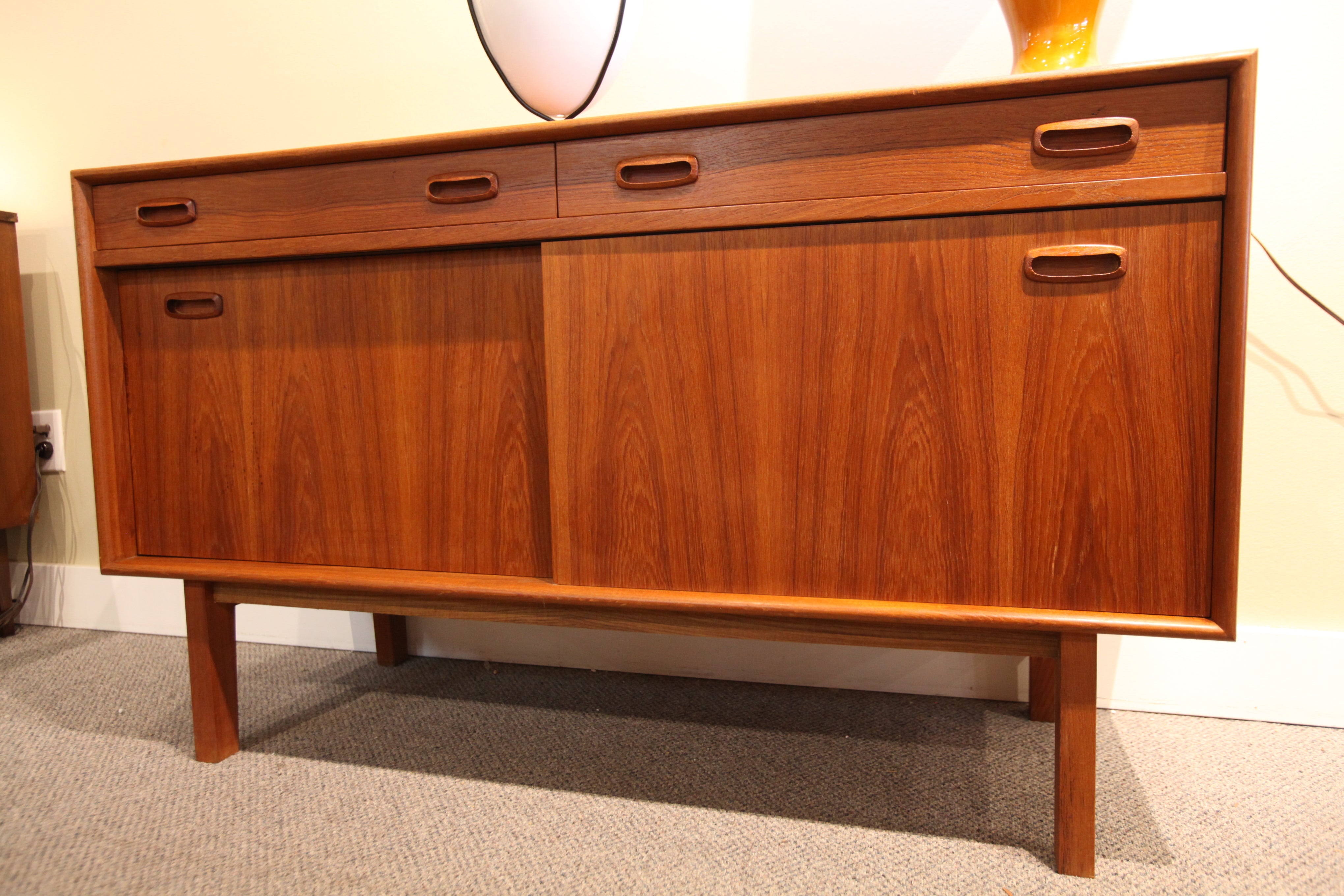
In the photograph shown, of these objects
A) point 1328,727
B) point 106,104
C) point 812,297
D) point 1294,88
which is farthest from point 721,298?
point 106,104

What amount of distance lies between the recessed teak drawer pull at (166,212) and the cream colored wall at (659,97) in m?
0.54

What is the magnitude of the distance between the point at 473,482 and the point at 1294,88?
1.30 m

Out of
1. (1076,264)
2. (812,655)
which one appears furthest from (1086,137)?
(812,655)

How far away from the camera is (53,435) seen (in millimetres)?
1667

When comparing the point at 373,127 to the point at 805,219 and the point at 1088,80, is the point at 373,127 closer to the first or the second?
the point at 805,219

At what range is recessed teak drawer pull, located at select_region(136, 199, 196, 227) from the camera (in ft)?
3.27

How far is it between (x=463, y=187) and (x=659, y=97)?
55 centimetres

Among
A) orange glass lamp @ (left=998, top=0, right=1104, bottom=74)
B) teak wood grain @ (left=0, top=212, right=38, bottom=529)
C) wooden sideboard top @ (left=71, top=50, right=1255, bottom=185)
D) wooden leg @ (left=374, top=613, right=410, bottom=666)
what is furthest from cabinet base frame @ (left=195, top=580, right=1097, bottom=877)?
teak wood grain @ (left=0, top=212, right=38, bottom=529)

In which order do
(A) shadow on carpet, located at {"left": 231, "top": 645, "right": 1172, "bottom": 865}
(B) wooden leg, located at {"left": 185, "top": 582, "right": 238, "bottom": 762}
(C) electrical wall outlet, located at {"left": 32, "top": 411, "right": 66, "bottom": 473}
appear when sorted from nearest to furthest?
(A) shadow on carpet, located at {"left": 231, "top": 645, "right": 1172, "bottom": 865}
(B) wooden leg, located at {"left": 185, "top": 582, "right": 238, "bottom": 762}
(C) electrical wall outlet, located at {"left": 32, "top": 411, "right": 66, "bottom": 473}

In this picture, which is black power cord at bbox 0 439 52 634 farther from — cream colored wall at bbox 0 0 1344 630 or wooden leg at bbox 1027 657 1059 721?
wooden leg at bbox 1027 657 1059 721

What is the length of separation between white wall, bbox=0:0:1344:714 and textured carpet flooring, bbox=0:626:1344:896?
0.62ft

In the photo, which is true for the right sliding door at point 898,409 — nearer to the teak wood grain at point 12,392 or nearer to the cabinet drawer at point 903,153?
the cabinet drawer at point 903,153

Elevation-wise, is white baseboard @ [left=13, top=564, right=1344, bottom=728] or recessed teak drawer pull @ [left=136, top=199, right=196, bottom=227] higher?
recessed teak drawer pull @ [left=136, top=199, right=196, bottom=227]

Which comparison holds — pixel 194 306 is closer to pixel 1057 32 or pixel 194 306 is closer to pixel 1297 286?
pixel 1057 32
